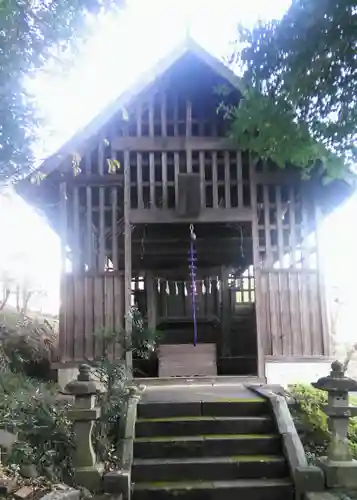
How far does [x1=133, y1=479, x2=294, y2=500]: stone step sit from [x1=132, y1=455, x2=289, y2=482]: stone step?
17 centimetres

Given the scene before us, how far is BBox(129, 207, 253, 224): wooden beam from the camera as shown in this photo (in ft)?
30.2

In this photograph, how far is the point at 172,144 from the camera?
9375mm

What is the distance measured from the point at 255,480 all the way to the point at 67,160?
5.98 m

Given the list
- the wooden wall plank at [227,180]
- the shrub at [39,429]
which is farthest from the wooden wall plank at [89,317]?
the wooden wall plank at [227,180]

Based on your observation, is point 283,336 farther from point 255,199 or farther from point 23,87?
point 23,87

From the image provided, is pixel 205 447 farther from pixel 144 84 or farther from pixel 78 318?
pixel 144 84

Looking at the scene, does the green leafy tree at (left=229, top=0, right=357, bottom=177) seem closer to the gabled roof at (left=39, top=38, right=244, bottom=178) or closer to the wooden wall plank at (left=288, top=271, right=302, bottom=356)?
the gabled roof at (left=39, top=38, right=244, bottom=178)

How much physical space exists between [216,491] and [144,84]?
255 inches

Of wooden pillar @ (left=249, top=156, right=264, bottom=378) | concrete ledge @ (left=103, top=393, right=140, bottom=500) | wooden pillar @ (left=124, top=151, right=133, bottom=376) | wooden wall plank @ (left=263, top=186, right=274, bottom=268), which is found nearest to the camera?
concrete ledge @ (left=103, top=393, right=140, bottom=500)

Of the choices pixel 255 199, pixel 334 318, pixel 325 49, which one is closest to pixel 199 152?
pixel 255 199

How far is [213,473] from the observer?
19.0 feet

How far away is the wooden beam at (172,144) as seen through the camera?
934 centimetres

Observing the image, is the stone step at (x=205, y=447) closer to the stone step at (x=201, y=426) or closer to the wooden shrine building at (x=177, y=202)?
Answer: the stone step at (x=201, y=426)

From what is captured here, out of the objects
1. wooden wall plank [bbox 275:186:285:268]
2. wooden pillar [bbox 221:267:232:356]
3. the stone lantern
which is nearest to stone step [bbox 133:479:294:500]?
the stone lantern
